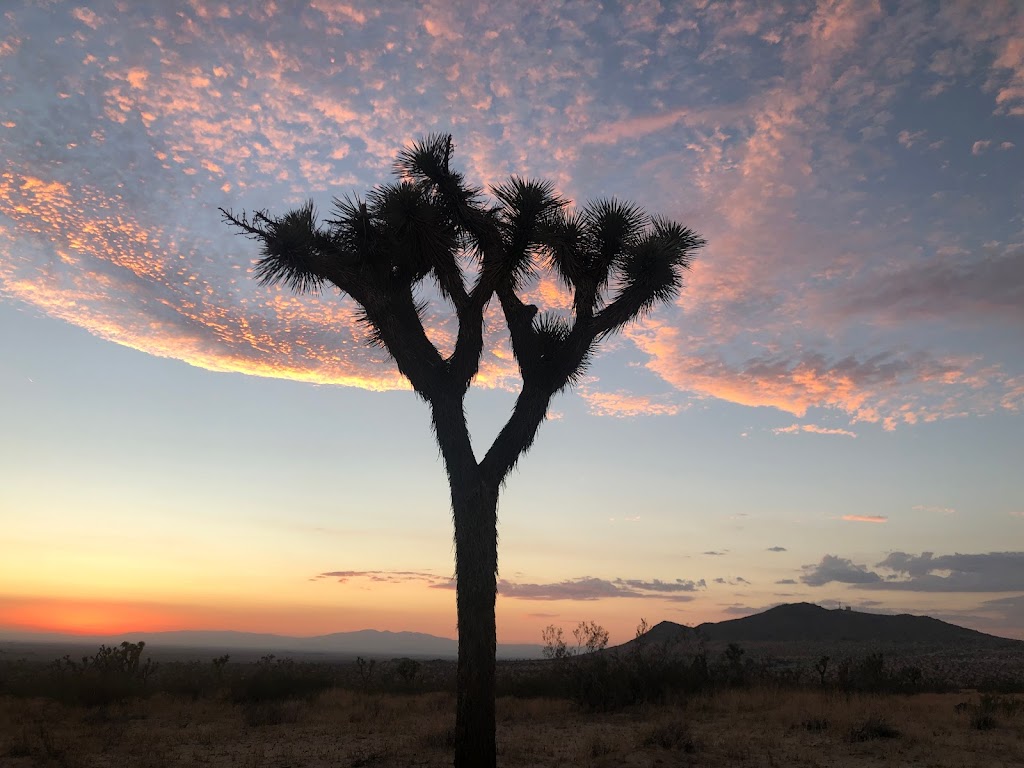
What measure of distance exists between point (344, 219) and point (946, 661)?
39.7 meters

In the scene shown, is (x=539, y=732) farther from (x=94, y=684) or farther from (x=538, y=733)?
(x=94, y=684)

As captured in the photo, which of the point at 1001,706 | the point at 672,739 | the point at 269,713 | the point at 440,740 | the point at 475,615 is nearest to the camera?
the point at 475,615

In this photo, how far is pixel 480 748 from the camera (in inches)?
400

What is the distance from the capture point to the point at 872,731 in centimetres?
1343

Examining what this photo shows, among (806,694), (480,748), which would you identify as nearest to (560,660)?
(806,694)

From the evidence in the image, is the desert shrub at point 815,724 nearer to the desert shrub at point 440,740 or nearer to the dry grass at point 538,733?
the dry grass at point 538,733

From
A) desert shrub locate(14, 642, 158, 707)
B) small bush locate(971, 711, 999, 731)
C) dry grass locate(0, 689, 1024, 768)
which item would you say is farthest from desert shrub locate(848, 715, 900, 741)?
desert shrub locate(14, 642, 158, 707)

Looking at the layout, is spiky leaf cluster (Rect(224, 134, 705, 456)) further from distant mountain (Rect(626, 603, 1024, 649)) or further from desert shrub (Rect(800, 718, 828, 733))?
distant mountain (Rect(626, 603, 1024, 649))

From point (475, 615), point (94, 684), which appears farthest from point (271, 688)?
point (475, 615)

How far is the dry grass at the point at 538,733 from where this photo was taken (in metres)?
11.8

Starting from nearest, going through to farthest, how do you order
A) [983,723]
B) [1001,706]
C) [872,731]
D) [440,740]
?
[440,740]
[872,731]
[983,723]
[1001,706]

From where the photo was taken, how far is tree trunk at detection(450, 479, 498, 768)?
33.5 feet

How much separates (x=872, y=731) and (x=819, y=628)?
269 feet

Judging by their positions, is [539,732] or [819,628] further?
[819,628]
